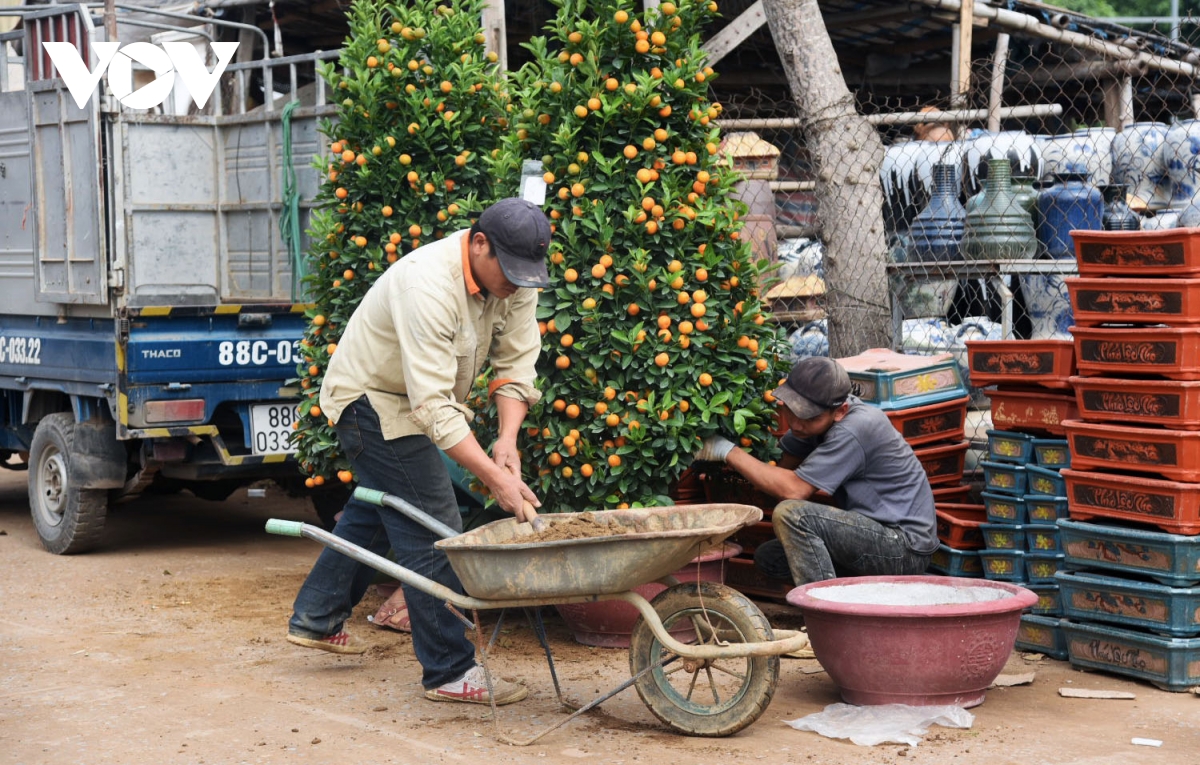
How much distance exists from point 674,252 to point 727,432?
2.62 ft

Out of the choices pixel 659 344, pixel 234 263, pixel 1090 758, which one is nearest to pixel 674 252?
pixel 659 344

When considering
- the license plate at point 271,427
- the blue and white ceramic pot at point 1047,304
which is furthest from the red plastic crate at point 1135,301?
the license plate at point 271,427

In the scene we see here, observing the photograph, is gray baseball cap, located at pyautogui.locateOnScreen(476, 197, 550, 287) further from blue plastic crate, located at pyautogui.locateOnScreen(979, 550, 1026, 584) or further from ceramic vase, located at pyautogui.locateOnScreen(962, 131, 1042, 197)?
ceramic vase, located at pyautogui.locateOnScreen(962, 131, 1042, 197)

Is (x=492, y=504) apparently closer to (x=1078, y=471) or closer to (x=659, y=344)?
(x=659, y=344)

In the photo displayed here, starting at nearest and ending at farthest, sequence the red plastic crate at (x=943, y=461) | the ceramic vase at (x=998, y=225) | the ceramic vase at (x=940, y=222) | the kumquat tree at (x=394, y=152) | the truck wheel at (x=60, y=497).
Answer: the red plastic crate at (x=943, y=461) < the kumquat tree at (x=394, y=152) < the ceramic vase at (x=998, y=225) < the ceramic vase at (x=940, y=222) < the truck wheel at (x=60, y=497)

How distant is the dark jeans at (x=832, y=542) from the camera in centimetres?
542

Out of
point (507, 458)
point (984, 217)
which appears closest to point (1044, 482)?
point (984, 217)

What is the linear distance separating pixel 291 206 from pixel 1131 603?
17.6 feet

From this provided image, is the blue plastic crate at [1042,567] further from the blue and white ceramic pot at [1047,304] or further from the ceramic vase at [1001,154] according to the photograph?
the ceramic vase at [1001,154]

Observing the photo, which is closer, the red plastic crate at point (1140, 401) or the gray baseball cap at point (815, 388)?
the red plastic crate at point (1140, 401)

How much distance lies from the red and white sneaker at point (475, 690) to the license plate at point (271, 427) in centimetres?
321

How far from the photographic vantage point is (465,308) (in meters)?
4.70

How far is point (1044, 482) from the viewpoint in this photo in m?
5.64
